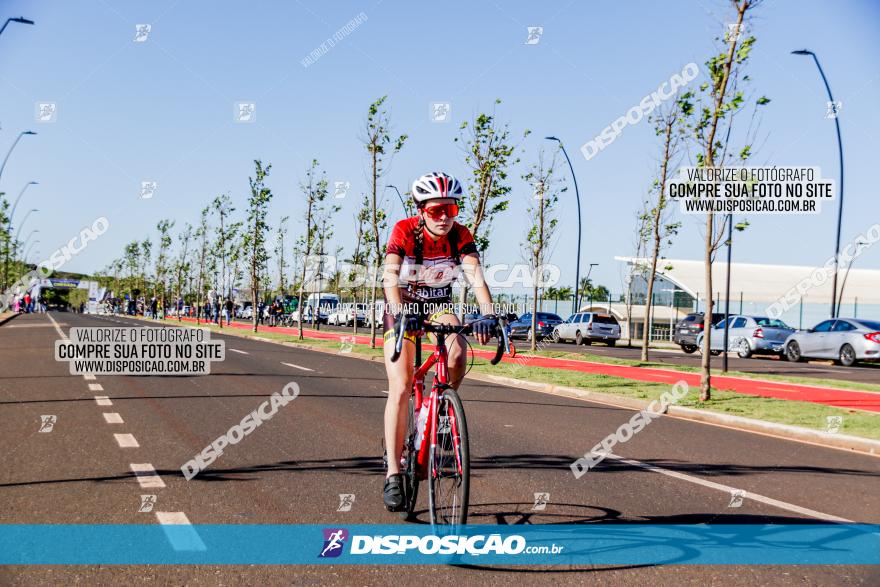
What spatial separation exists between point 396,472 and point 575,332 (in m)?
35.9

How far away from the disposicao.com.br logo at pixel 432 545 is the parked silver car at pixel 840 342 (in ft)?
75.3

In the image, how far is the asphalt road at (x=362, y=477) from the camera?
3934mm

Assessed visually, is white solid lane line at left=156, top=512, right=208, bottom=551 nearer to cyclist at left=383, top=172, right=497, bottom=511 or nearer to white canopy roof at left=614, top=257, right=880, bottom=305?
cyclist at left=383, top=172, right=497, bottom=511

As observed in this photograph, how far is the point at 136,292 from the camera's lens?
75.6 meters

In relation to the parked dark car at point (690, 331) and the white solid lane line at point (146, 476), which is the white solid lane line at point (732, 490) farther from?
the parked dark car at point (690, 331)

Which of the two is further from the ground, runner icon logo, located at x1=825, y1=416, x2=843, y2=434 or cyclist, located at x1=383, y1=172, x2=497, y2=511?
cyclist, located at x1=383, y1=172, x2=497, y2=511

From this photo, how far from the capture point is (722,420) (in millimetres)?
10656

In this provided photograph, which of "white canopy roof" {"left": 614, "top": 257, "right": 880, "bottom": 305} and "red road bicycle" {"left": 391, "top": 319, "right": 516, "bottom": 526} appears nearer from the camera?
"red road bicycle" {"left": 391, "top": 319, "right": 516, "bottom": 526}

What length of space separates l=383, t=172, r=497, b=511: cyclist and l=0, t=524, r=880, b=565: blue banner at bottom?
1.33ft

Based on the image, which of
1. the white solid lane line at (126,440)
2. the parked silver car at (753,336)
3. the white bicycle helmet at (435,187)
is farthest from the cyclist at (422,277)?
the parked silver car at (753,336)

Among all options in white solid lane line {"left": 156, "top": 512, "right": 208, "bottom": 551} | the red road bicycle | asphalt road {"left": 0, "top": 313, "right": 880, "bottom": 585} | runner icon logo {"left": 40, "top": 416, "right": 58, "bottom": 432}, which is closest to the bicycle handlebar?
the red road bicycle

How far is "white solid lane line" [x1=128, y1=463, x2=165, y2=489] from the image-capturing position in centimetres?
569

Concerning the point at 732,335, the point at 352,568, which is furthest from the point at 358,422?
the point at 732,335

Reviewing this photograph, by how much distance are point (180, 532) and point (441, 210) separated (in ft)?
8.10
